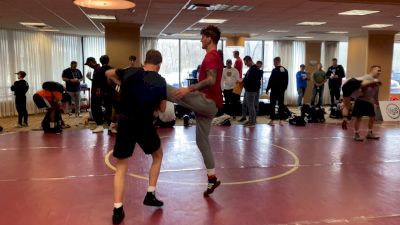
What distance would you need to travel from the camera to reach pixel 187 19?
379 inches

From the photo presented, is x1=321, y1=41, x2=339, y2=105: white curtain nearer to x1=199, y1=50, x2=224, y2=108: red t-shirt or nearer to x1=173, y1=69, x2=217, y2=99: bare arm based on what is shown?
x1=199, y1=50, x2=224, y2=108: red t-shirt

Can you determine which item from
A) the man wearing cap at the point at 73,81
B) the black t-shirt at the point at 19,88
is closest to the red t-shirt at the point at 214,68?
the black t-shirt at the point at 19,88

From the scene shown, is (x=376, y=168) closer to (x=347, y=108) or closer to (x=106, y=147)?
(x=347, y=108)

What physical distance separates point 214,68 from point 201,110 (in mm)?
452

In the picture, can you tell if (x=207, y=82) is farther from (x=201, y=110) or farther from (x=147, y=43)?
(x=147, y=43)

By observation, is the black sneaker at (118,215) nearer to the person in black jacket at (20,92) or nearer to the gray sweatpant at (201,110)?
the gray sweatpant at (201,110)

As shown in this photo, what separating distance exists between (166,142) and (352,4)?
14.9 feet

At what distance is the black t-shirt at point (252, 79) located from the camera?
9.15 m

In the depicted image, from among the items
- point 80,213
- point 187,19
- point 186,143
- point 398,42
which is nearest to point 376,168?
point 186,143

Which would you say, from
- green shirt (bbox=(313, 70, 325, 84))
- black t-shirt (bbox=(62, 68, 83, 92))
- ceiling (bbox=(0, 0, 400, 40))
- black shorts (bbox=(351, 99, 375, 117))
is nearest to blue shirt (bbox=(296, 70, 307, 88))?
green shirt (bbox=(313, 70, 325, 84))

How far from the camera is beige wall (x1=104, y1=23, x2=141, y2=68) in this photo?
11.0 meters

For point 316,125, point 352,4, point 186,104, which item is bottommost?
point 316,125

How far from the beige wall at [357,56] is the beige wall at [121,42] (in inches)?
340

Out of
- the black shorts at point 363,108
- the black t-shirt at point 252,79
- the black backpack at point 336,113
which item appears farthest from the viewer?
the black backpack at point 336,113
